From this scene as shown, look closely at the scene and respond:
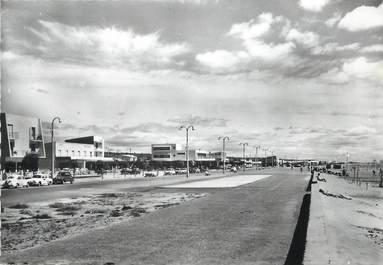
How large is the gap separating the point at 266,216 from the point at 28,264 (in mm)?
10688

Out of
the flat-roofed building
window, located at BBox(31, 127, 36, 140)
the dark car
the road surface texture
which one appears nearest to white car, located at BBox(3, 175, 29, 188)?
the dark car

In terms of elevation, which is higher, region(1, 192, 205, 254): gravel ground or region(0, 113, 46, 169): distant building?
region(0, 113, 46, 169): distant building

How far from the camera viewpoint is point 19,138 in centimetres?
8381

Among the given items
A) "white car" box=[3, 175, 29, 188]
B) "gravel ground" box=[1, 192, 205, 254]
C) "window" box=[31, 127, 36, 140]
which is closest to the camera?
"gravel ground" box=[1, 192, 205, 254]

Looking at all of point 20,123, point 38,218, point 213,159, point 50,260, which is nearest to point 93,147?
point 20,123

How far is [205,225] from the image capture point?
48.0 feet

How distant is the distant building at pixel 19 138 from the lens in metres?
77.9

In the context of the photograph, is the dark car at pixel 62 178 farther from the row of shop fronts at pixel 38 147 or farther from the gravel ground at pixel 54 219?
the gravel ground at pixel 54 219

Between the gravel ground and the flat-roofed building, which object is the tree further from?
the flat-roofed building

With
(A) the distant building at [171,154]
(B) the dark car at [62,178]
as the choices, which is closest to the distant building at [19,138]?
(B) the dark car at [62,178]

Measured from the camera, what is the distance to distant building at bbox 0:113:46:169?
77875 mm

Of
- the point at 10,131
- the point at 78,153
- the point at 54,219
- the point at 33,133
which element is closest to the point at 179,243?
the point at 54,219

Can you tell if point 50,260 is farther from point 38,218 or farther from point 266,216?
point 266,216

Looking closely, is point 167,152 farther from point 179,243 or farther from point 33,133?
point 179,243
